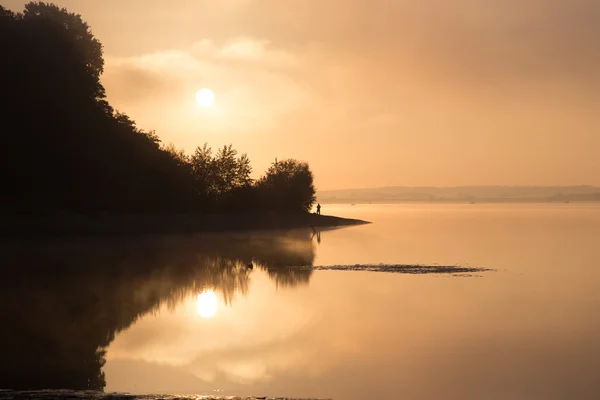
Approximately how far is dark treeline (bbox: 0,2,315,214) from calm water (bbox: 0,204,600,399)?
31349 millimetres

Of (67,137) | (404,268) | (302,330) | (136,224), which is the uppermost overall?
(67,137)

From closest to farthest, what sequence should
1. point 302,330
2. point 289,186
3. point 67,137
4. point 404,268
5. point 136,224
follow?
point 302,330, point 404,268, point 67,137, point 136,224, point 289,186

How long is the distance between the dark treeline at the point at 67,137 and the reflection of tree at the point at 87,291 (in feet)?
54.3

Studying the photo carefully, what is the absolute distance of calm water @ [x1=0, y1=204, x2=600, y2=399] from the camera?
1541 centimetres

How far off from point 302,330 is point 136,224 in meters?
62.4

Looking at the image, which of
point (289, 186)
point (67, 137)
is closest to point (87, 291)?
point (67, 137)

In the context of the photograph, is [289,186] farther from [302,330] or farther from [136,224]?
[302,330]

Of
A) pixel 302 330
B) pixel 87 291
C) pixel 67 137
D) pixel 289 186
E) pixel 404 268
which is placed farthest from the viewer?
pixel 289 186

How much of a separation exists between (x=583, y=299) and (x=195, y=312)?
18078 millimetres

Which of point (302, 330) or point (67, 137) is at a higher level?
point (67, 137)

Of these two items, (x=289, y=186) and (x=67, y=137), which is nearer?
(x=67, y=137)

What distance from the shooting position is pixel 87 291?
96.7ft

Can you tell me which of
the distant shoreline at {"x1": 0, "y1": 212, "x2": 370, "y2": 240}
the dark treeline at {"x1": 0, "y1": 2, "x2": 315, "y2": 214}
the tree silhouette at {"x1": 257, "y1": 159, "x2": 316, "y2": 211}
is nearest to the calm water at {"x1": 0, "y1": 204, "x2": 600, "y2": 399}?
the distant shoreline at {"x1": 0, "y1": 212, "x2": 370, "y2": 240}

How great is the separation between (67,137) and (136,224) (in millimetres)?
13766
